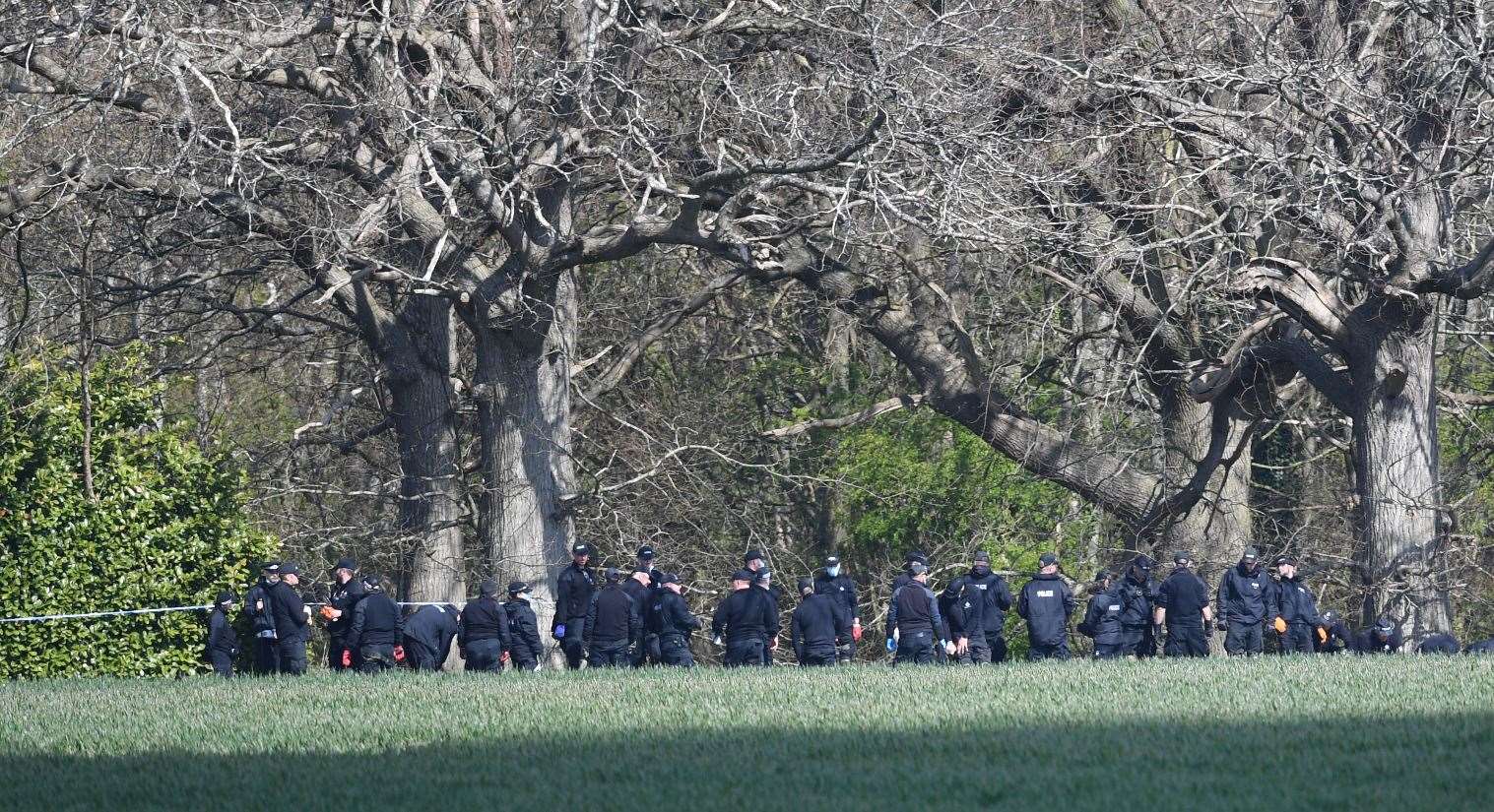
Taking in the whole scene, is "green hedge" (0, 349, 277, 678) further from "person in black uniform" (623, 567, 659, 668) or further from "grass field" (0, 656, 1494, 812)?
"person in black uniform" (623, 567, 659, 668)

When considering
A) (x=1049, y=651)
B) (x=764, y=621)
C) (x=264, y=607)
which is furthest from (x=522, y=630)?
(x=1049, y=651)

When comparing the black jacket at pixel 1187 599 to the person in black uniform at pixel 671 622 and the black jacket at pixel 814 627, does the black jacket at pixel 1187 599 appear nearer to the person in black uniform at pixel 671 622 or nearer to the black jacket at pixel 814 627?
the black jacket at pixel 814 627

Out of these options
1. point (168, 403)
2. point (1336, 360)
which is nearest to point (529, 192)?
point (1336, 360)

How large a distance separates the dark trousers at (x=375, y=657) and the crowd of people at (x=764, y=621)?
2 cm

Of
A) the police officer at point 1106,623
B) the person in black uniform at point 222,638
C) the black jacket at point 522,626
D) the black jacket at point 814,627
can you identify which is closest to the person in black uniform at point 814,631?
the black jacket at point 814,627

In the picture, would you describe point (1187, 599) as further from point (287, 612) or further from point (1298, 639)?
point (287, 612)

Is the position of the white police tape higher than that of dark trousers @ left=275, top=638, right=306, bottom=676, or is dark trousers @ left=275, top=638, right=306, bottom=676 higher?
the white police tape

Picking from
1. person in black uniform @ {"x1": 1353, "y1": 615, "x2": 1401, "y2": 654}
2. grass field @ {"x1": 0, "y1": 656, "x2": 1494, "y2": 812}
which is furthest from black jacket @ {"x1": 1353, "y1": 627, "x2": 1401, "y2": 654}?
grass field @ {"x1": 0, "y1": 656, "x2": 1494, "y2": 812}

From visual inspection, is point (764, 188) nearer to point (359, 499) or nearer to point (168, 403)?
point (359, 499)

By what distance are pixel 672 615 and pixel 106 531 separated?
20.8ft

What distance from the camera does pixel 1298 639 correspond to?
2252cm

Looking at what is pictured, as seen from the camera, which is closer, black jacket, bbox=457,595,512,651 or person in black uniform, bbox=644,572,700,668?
black jacket, bbox=457,595,512,651

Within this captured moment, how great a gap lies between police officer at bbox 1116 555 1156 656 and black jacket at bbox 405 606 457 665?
754 cm

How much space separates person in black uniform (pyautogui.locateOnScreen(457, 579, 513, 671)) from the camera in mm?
20953
